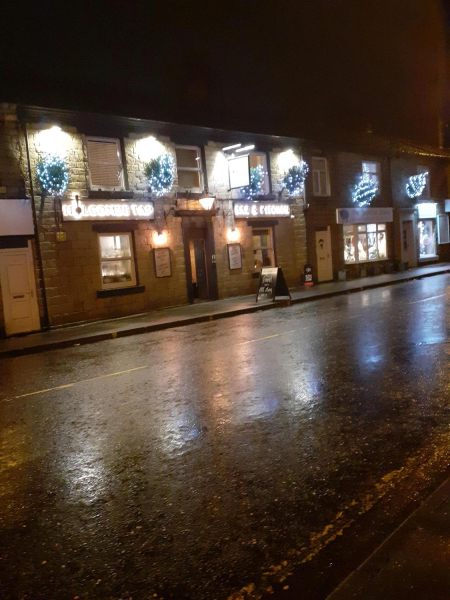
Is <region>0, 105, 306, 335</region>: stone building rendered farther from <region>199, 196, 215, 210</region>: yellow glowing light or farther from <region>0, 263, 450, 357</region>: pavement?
<region>0, 263, 450, 357</region>: pavement

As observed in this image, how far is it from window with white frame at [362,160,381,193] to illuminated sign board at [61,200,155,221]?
13.9m

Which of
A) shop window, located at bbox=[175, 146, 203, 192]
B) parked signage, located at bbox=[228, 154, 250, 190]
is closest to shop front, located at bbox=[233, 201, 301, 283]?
parked signage, located at bbox=[228, 154, 250, 190]

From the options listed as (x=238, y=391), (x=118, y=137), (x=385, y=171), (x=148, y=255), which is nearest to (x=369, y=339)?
(x=238, y=391)

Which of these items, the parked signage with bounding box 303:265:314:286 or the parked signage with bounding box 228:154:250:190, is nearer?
the parked signage with bounding box 228:154:250:190

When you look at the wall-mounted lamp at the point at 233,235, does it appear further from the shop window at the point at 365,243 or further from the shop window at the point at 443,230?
the shop window at the point at 443,230

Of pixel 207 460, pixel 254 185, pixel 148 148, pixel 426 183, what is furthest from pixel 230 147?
pixel 426 183

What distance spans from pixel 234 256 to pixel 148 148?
5.32 metres

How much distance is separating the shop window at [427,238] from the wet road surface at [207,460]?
76.2ft

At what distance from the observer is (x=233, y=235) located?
20656 mm

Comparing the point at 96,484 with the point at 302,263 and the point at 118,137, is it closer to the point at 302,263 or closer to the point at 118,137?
the point at 118,137

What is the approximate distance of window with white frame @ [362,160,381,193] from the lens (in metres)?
27.2

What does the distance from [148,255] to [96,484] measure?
13999 mm

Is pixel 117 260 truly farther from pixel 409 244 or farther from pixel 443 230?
pixel 443 230

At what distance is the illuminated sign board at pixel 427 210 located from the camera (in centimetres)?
3084
